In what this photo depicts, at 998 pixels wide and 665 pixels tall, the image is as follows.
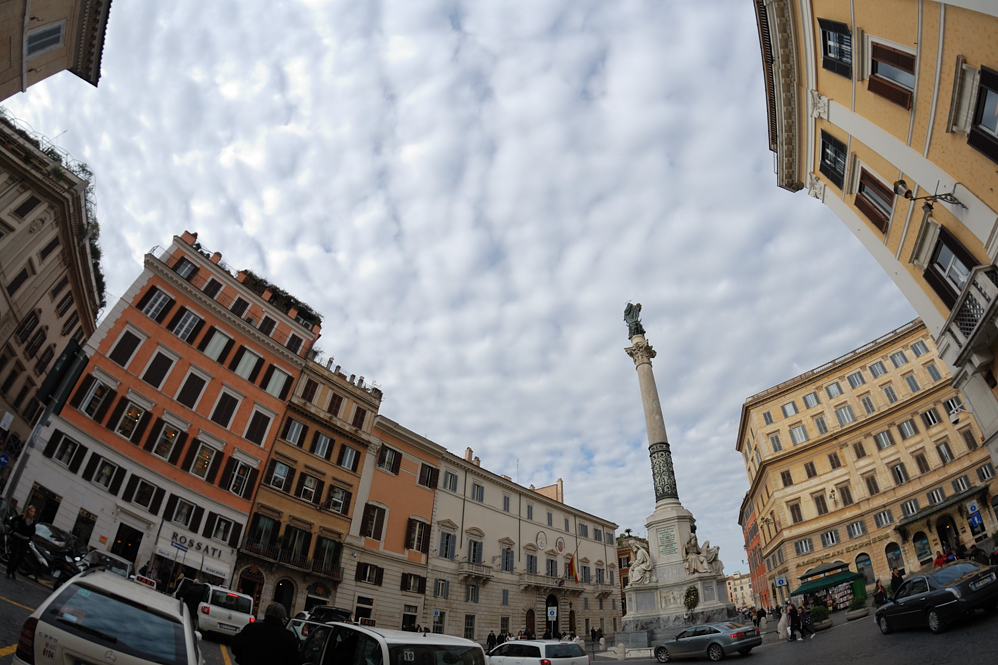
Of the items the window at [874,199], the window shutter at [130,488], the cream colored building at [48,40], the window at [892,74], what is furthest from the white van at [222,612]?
the window at [892,74]

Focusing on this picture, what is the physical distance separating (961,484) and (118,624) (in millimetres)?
51833

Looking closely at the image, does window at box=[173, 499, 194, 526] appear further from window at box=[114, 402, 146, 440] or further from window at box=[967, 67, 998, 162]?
window at box=[967, 67, 998, 162]

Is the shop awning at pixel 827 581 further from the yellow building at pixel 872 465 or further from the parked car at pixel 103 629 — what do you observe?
the parked car at pixel 103 629

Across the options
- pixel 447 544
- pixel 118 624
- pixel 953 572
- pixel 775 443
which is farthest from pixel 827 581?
pixel 118 624

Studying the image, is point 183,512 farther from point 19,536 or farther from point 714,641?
point 714,641

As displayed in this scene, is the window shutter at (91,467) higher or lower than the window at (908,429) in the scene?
lower

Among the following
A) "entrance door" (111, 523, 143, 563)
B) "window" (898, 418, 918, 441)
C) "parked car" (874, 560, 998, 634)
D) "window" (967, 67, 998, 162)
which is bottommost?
"parked car" (874, 560, 998, 634)

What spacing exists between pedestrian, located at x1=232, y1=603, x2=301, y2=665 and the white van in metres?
11.9

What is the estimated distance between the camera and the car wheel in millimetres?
11492

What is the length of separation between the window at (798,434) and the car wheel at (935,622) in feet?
145

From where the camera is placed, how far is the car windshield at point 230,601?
53.4 ft

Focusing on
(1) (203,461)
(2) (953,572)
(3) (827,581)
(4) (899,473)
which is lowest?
(2) (953,572)

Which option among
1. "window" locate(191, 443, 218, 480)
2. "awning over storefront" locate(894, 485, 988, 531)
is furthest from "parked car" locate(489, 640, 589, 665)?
"awning over storefront" locate(894, 485, 988, 531)

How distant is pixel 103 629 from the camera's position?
15.6 feet
